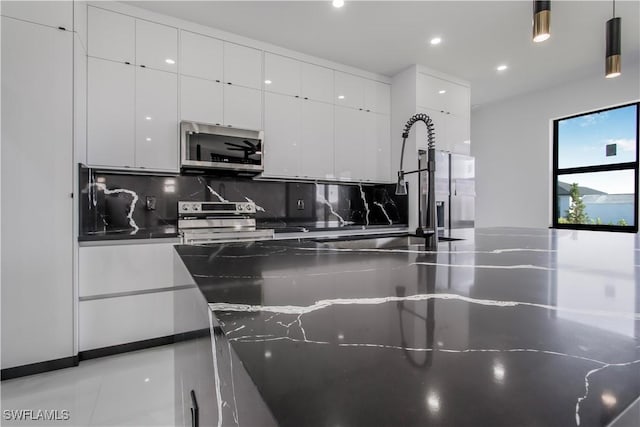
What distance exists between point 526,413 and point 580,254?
109 centimetres

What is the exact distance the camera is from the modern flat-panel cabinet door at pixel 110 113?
238cm

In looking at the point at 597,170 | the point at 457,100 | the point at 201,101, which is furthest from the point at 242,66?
the point at 597,170

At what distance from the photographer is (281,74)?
125 inches

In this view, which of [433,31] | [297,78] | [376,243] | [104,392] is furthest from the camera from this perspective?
[297,78]

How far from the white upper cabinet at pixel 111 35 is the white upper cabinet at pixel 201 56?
0.38 metres

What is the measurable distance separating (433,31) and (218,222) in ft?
8.53

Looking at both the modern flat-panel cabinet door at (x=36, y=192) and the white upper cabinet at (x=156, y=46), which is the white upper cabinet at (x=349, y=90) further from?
the modern flat-panel cabinet door at (x=36, y=192)

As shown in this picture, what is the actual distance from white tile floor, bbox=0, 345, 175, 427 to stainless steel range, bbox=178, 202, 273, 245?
3.10 ft

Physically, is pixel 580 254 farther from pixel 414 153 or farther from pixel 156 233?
pixel 414 153

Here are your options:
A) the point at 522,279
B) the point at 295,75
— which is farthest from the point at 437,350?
the point at 295,75

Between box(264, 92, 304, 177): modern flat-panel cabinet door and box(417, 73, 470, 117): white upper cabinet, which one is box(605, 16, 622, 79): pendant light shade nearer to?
box(417, 73, 470, 117): white upper cabinet

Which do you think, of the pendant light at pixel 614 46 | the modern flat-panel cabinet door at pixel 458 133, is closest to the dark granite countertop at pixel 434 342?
the pendant light at pixel 614 46

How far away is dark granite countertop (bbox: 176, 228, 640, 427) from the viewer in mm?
233

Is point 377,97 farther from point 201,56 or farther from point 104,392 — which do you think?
point 104,392
